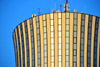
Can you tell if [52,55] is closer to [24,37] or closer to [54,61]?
[54,61]

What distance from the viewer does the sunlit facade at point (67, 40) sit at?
3442 inches

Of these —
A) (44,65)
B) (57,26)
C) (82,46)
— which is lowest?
(44,65)

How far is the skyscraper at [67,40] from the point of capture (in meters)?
87.4

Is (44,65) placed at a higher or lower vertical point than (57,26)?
lower

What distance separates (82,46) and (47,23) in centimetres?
1248

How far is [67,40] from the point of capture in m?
87.6

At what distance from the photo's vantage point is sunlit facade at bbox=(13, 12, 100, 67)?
287ft

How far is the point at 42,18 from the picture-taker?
292 ft

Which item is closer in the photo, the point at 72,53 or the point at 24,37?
the point at 72,53

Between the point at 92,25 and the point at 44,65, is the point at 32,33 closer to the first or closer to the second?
the point at 44,65

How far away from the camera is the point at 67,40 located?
87562mm

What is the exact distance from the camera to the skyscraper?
8744cm

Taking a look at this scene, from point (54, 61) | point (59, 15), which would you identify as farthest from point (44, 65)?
point (59, 15)

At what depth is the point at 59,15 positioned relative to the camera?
287ft
